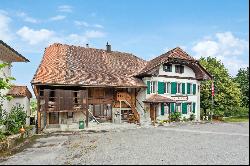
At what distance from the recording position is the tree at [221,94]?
41375 millimetres

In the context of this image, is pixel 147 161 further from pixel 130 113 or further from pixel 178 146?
pixel 130 113

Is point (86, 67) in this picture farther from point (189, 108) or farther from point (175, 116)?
point (189, 108)

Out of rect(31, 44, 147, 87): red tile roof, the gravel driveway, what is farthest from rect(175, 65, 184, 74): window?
the gravel driveway

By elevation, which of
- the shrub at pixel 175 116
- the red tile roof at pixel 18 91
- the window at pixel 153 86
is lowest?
the shrub at pixel 175 116

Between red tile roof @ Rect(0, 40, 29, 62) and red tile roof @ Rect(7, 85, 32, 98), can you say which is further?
red tile roof @ Rect(7, 85, 32, 98)

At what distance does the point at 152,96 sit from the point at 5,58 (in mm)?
15818

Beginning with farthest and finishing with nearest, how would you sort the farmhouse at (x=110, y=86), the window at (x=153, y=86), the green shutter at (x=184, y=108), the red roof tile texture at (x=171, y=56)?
the green shutter at (x=184, y=108) → the window at (x=153, y=86) → the red roof tile texture at (x=171, y=56) → the farmhouse at (x=110, y=86)

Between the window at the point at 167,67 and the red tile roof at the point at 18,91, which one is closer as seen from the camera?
the red tile roof at the point at 18,91

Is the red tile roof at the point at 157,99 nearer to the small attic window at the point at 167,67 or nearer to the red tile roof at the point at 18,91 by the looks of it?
the small attic window at the point at 167,67

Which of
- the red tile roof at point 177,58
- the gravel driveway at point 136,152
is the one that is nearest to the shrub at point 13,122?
the gravel driveway at point 136,152

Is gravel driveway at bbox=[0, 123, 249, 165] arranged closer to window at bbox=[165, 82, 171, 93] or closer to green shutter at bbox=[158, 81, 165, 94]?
green shutter at bbox=[158, 81, 165, 94]

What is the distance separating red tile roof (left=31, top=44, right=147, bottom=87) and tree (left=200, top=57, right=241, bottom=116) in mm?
10389

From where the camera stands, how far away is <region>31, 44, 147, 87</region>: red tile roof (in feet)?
93.8

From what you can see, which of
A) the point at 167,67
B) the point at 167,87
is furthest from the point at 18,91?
the point at 167,67
